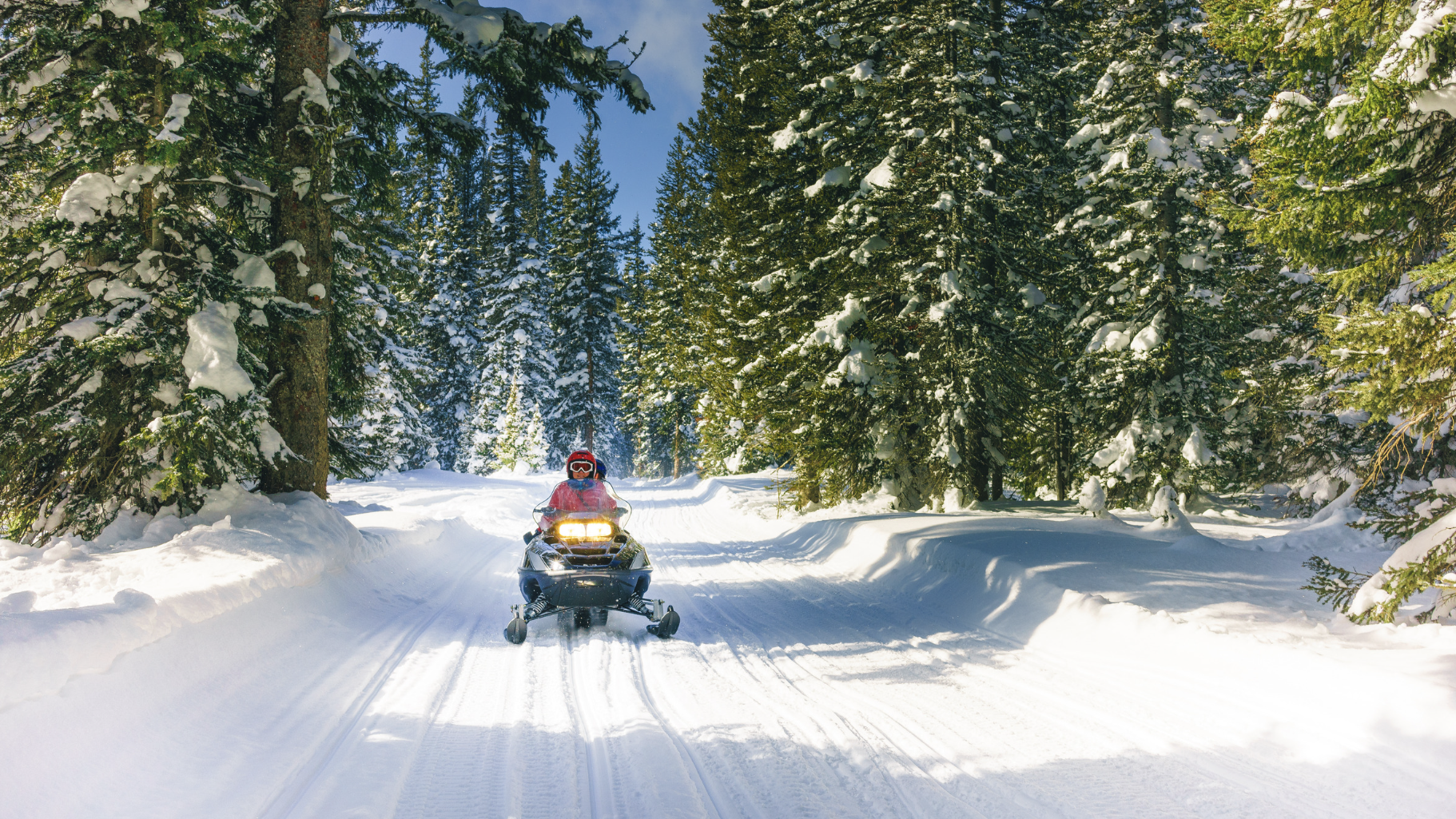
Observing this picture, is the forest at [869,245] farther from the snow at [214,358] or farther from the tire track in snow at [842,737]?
the tire track in snow at [842,737]

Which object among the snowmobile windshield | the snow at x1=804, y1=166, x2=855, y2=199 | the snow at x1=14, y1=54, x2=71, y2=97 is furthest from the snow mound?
the snow at x1=14, y1=54, x2=71, y2=97

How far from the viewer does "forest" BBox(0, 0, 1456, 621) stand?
6246mm

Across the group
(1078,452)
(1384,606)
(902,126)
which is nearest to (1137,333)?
(1078,452)

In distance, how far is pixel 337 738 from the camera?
469 cm

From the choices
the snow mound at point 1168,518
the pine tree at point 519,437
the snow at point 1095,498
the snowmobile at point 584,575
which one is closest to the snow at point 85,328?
the snowmobile at point 584,575

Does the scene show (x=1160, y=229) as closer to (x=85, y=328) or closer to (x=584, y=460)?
(x=584, y=460)

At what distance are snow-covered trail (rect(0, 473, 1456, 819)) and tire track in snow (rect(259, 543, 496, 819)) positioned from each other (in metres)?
0.03

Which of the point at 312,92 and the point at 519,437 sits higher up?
the point at 312,92

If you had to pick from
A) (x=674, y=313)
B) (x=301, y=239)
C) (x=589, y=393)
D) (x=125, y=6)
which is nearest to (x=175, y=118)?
(x=125, y=6)

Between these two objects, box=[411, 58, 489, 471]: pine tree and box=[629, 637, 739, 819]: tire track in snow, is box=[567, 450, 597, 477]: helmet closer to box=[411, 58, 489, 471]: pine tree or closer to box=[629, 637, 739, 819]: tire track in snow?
box=[629, 637, 739, 819]: tire track in snow

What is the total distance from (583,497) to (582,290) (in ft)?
119

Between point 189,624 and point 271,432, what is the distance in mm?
4023

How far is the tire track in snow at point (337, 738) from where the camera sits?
379 centimetres

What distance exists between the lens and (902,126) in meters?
14.3
